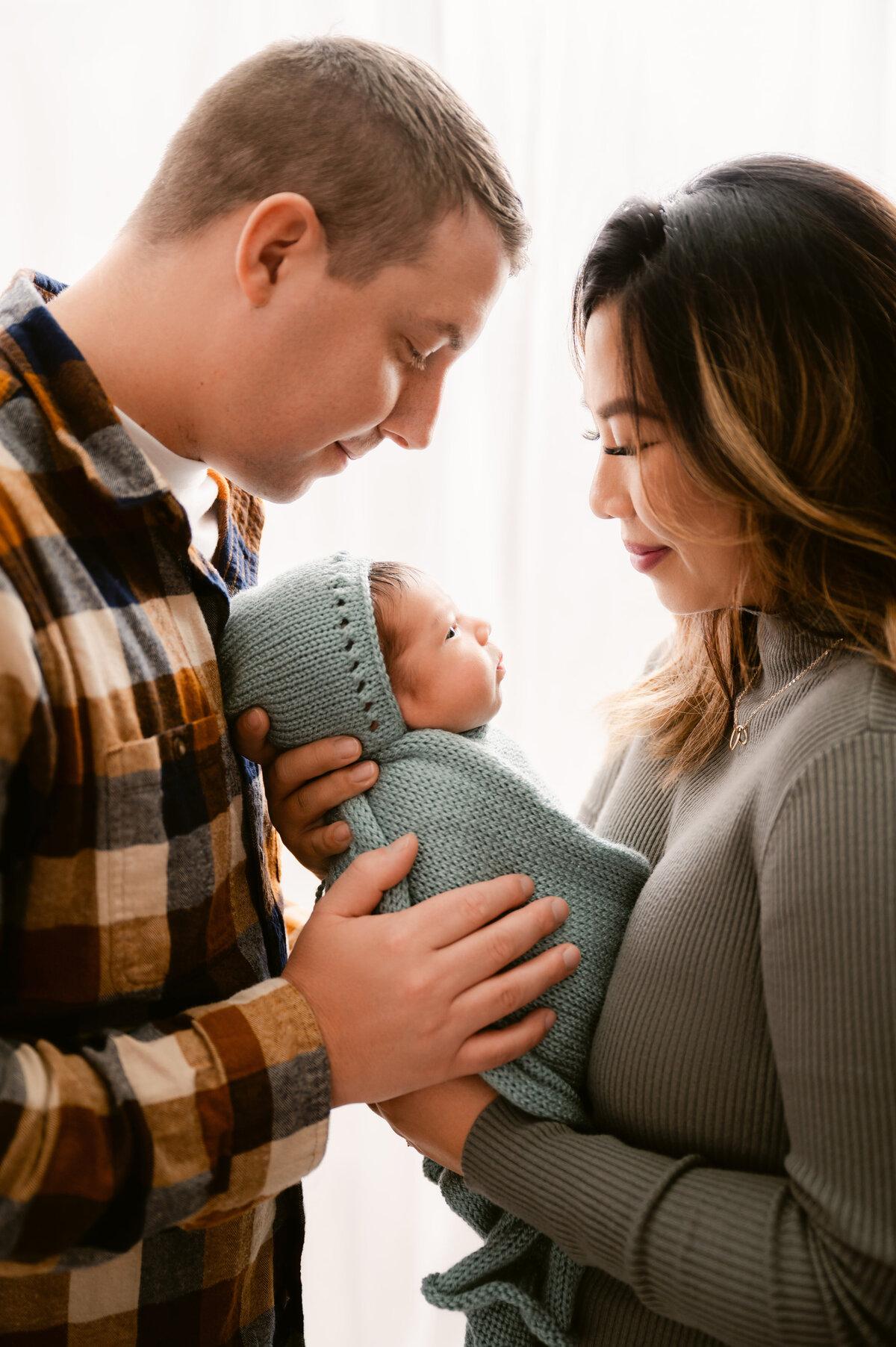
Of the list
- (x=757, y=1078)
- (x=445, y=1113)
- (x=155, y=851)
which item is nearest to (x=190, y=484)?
(x=155, y=851)

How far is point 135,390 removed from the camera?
111 centimetres

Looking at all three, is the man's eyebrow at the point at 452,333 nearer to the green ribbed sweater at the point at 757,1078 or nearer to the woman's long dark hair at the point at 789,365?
the woman's long dark hair at the point at 789,365

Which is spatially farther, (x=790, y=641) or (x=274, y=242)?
(x=790, y=641)

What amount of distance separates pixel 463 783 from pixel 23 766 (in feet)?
1.82

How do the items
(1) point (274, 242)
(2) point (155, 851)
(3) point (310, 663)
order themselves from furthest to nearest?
(3) point (310, 663), (1) point (274, 242), (2) point (155, 851)

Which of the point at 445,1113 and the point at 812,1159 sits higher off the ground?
the point at 812,1159

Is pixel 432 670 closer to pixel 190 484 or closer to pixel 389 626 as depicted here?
pixel 389 626

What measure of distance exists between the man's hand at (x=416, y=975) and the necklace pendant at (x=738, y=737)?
0.35 m

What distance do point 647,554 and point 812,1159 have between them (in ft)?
2.62

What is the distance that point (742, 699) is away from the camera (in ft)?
4.45

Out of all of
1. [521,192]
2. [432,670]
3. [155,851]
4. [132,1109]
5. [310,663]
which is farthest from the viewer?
[521,192]

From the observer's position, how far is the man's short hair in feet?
3.64

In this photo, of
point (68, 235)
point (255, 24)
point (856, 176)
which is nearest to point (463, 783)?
point (856, 176)

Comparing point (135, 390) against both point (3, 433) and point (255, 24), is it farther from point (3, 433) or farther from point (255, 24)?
point (255, 24)
